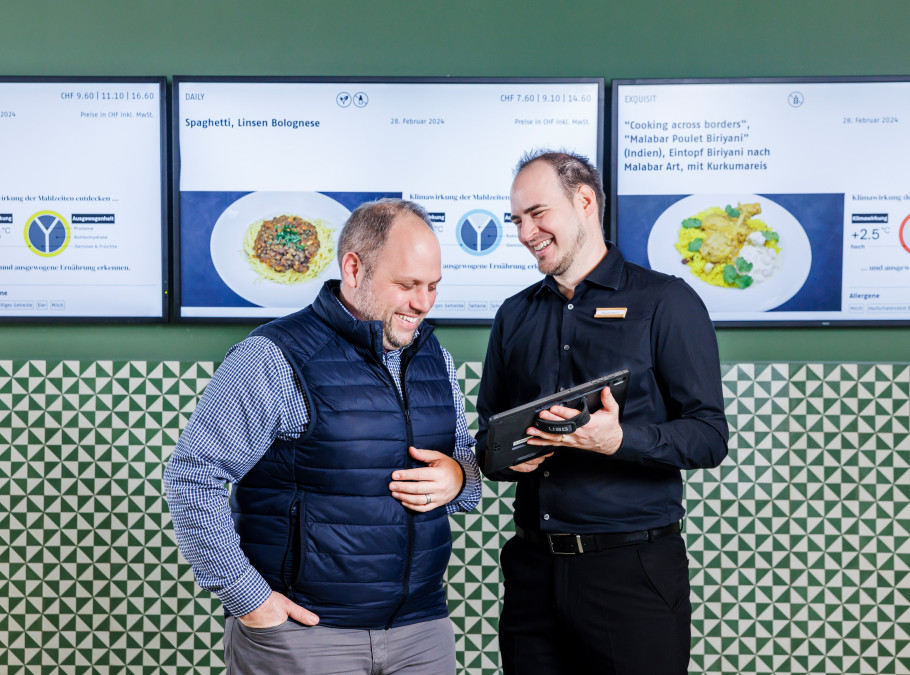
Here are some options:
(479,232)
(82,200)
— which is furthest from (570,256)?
(82,200)

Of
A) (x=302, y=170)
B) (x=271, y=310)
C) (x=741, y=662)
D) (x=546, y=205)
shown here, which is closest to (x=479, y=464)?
(x=546, y=205)

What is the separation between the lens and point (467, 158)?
2695mm

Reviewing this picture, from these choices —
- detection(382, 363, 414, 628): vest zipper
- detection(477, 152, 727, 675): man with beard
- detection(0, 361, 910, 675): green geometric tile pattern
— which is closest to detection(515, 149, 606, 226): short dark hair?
detection(477, 152, 727, 675): man with beard

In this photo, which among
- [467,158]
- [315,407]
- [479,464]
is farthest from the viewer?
[467,158]

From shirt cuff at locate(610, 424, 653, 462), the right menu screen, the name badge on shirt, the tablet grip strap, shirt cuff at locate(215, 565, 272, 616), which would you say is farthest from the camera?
the right menu screen

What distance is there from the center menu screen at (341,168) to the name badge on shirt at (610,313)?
91 centimetres

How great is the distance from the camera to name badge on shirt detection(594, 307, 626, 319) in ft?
5.93

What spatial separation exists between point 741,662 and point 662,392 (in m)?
1.44

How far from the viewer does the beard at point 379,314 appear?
5.07ft

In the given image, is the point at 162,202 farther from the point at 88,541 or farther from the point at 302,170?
the point at 88,541

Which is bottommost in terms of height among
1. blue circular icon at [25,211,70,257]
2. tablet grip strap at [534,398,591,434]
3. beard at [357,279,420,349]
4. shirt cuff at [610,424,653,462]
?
shirt cuff at [610,424,653,462]

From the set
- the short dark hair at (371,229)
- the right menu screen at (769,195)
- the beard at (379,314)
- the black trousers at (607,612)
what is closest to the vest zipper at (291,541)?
the beard at (379,314)

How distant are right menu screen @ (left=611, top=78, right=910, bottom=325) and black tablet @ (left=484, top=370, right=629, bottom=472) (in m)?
1.23

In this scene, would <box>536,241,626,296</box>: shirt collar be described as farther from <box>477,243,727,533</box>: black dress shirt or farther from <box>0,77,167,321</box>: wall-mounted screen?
Result: <box>0,77,167,321</box>: wall-mounted screen
